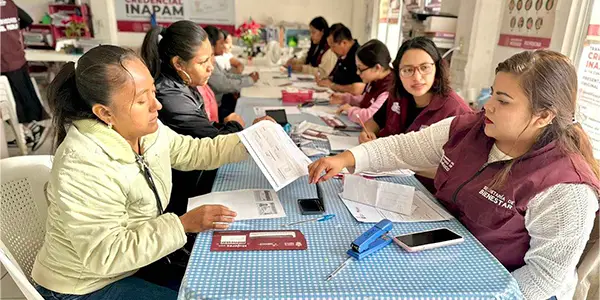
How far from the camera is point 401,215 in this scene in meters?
1.25

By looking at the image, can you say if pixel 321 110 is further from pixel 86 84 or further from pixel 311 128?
pixel 86 84

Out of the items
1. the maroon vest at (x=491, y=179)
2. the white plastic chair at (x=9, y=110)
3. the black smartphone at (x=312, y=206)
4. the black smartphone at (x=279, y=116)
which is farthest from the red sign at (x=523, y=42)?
the white plastic chair at (x=9, y=110)

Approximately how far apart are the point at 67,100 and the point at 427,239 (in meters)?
1.07

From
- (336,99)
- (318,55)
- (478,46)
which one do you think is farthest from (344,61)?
(478,46)

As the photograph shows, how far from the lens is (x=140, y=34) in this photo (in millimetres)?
6195

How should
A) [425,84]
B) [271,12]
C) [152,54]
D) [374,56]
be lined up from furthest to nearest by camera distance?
[271,12] < [374,56] < [425,84] < [152,54]

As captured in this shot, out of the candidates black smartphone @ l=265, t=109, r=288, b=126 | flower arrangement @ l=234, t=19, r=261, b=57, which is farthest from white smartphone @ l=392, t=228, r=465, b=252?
flower arrangement @ l=234, t=19, r=261, b=57

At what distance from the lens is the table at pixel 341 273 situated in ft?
2.89

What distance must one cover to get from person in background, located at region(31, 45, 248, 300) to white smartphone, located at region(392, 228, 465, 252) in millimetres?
485

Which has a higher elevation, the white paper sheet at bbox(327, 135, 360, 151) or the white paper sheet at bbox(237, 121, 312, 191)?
the white paper sheet at bbox(237, 121, 312, 191)

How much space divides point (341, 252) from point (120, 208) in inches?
24.0

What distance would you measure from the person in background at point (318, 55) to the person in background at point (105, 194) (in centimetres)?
340

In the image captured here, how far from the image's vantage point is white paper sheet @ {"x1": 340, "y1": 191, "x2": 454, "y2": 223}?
1.22 meters

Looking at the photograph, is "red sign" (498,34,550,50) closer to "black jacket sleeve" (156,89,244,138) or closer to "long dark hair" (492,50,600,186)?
"long dark hair" (492,50,600,186)
